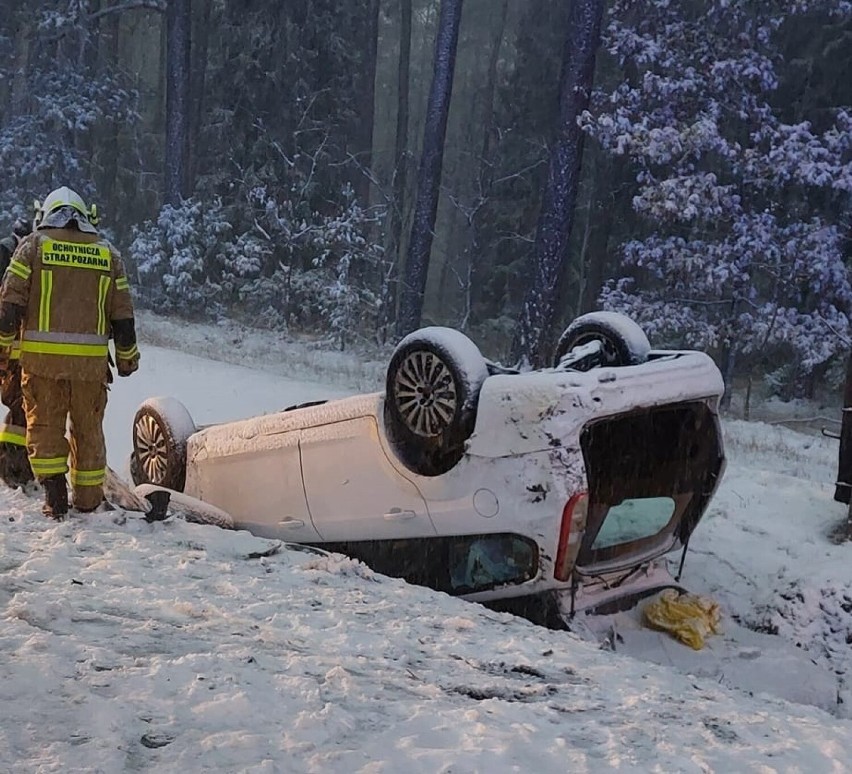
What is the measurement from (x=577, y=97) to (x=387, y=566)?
450 inches

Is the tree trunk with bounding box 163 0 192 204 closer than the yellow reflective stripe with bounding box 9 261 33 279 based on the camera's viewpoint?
No

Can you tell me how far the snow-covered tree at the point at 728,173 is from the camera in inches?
566

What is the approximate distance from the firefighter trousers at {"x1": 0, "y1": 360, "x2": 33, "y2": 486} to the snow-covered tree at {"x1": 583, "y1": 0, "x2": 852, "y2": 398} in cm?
1102

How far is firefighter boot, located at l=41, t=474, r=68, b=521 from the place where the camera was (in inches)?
186

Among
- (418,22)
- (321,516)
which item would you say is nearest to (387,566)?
(321,516)

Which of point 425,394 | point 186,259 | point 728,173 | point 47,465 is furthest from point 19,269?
point 186,259

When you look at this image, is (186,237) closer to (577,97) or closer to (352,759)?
(577,97)

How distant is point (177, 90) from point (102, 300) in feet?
57.8

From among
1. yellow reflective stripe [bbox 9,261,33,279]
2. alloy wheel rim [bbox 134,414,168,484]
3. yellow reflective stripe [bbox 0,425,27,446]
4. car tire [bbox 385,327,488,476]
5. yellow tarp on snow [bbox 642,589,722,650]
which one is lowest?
yellow tarp on snow [bbox 642,589,722,650]

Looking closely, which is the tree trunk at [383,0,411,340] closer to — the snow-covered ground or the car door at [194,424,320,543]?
the car door at [194,424,320,543]

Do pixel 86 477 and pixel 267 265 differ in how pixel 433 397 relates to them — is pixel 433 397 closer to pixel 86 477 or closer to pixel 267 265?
pixel 86 477

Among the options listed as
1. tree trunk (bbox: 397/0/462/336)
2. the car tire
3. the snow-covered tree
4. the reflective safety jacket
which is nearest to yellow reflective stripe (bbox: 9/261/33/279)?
the reflective safety jacket

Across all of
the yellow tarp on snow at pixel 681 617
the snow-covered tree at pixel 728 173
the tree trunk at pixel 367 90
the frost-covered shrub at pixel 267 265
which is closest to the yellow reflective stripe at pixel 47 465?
the yellow tarp on snow at pixel 681 617

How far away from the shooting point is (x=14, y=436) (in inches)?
203
